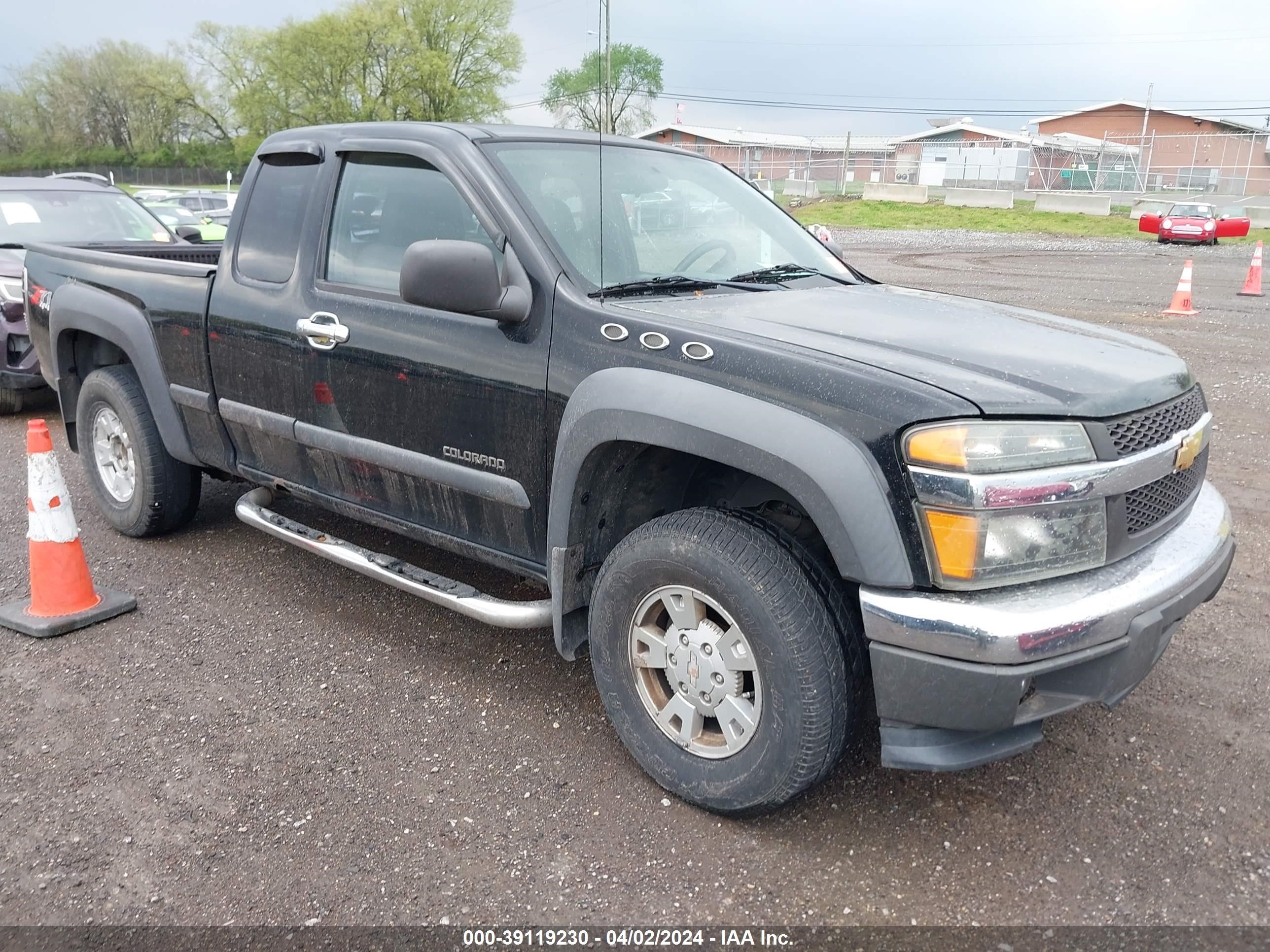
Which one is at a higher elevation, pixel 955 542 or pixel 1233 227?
pixel 955 542

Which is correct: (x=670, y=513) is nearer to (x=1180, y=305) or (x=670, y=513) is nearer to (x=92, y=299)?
(x=92, y=299)

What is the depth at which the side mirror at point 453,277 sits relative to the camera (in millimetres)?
2838

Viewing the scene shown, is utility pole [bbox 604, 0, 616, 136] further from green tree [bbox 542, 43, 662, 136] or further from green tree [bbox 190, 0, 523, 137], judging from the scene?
green tree [bbox 190, 0, 523, 137]

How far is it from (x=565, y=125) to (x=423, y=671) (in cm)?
224

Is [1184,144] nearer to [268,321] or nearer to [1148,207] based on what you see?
[1148,207]

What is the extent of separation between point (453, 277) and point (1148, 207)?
3675 centimetres

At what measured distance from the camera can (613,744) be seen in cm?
318

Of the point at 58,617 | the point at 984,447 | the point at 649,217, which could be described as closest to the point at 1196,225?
the point at 649,217

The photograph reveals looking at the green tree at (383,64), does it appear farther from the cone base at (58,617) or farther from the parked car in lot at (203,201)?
the cone base at (58,617)

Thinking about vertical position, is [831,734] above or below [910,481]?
below

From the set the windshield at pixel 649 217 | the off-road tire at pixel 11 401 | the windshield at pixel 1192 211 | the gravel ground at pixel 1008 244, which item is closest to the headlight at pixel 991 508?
the windshield at pixel 649 217

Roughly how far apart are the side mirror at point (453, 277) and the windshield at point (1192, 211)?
1131 inches

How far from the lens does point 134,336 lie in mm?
4488

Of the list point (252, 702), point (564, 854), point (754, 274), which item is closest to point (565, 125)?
point (754, 274)
